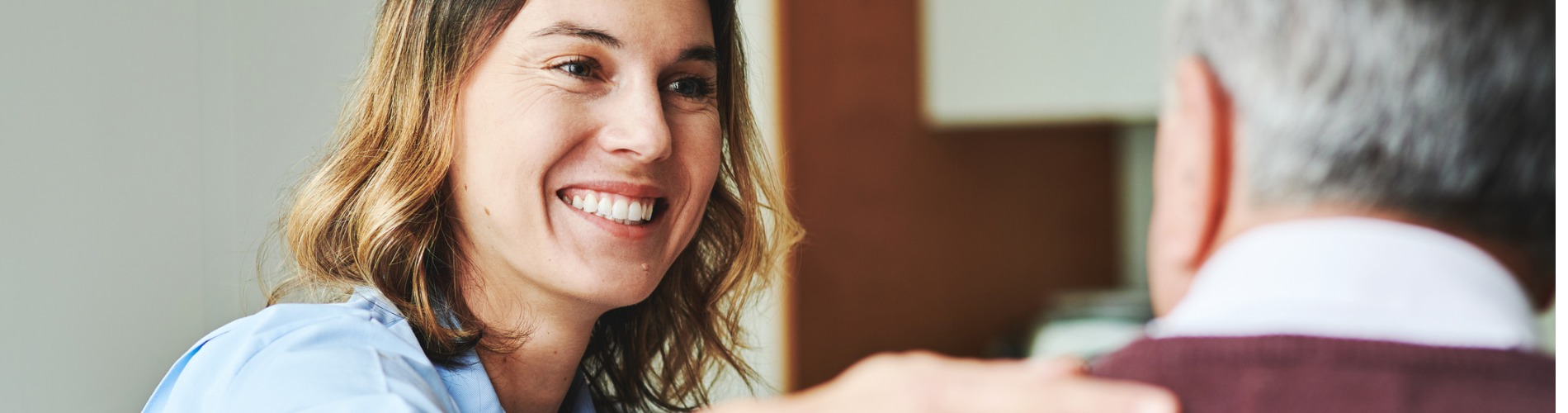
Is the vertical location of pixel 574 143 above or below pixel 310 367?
above

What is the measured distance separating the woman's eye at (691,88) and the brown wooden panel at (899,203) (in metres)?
1.23

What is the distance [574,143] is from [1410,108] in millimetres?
620

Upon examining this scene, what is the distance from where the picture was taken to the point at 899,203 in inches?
97.3

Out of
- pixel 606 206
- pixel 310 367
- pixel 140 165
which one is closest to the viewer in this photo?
pixel 310 367

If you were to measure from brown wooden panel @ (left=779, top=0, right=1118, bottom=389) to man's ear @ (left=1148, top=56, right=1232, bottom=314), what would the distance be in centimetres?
176

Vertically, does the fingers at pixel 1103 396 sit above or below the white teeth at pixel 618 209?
below

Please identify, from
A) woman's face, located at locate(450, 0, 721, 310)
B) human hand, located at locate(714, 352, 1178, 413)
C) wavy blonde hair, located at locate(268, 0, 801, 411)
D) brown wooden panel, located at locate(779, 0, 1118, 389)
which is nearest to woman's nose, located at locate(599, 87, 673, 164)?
woman's face, located at locate(450, 0, 721, 310)

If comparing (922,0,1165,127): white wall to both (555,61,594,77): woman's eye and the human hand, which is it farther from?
the human hand

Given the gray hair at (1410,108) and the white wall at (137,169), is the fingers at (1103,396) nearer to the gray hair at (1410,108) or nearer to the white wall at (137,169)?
the gray hair at (1410,108)

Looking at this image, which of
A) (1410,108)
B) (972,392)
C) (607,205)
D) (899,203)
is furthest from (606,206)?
(899,203)

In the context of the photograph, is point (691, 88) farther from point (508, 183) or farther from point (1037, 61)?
point (1037, 61)

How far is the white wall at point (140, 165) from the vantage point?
2.48ft

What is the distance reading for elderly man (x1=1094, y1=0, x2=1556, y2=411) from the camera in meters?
0.44

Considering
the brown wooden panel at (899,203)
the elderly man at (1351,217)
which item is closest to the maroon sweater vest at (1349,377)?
the elderly man at (1351,217)
